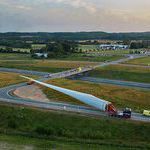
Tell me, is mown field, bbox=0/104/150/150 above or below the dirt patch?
below

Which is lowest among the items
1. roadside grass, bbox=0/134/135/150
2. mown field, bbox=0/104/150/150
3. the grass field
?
roadside grass, bbox=0/134/135/150

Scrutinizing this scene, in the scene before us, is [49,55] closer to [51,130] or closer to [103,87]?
[103,87]

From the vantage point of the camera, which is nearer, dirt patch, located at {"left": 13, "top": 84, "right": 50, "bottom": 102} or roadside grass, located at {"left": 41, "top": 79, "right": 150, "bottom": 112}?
roadside grass, located at {"left": 41, "top": 79, "right": 150, "bottom": 112}

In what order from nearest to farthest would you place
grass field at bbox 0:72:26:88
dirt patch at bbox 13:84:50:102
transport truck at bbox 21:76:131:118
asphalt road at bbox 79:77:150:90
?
transport truck at bbox 21:76:131:118, dirt patch at bbox 13:84:50:102, grass field at bbox 0:72:26:88, asphalt road at bbox 79:77:150:90

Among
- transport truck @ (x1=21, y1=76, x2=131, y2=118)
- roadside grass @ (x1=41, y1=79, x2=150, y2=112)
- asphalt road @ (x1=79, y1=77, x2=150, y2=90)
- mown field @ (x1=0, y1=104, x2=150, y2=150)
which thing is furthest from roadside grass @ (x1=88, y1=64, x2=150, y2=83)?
mown field @ (x1=0, y1=104, x2=150, y2=150)

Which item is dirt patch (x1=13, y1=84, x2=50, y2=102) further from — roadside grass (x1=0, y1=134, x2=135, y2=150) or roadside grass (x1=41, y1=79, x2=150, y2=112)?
roadside grass (x1=0, y1=134, x2=135, y2=150)

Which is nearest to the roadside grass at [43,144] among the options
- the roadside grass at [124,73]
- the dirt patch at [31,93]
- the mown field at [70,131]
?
the mown field at [70,131]

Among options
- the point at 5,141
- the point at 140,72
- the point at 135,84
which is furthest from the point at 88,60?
the point at 5,141
